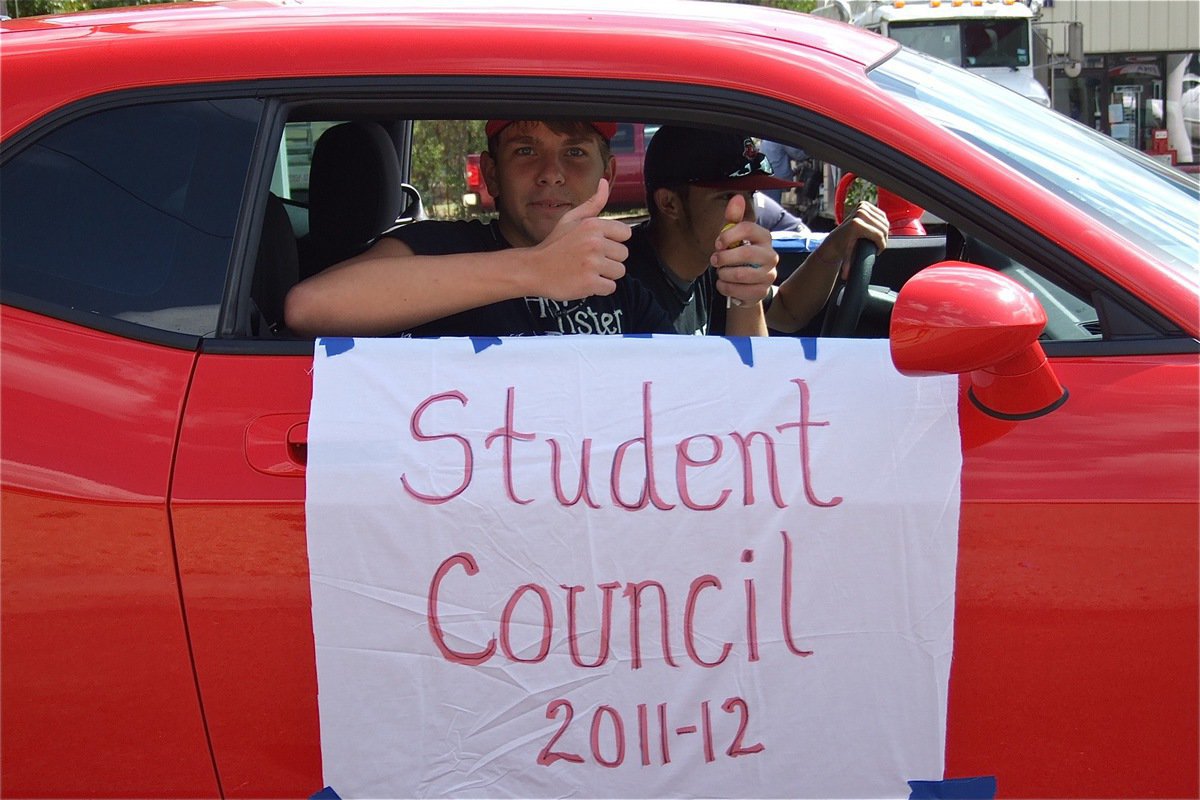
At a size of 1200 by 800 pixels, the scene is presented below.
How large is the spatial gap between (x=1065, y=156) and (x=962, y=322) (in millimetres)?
687

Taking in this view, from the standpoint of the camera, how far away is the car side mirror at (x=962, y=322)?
154 cm

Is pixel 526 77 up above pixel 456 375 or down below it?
above

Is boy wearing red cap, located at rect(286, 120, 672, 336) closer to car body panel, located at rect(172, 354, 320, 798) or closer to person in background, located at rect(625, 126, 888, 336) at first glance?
person in background, located at rect(625, 126, 888, 336)

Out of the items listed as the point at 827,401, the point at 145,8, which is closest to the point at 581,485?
the point at 827,401

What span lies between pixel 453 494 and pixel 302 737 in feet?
1.37

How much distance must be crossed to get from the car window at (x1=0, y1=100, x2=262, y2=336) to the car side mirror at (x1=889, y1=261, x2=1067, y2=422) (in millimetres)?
1008

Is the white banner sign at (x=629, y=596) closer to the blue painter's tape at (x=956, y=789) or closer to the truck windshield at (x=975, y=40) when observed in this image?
the blue painter's tape at (x=956, y=789)

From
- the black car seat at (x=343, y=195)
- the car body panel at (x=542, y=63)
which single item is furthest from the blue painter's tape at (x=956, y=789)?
the black car seat at (x=343, y=195)

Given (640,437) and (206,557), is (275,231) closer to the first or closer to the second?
(206,557)

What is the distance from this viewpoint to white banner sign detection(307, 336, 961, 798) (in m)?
1.67

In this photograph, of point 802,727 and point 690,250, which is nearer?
point 802,727

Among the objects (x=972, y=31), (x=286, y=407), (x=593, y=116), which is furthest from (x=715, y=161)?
(x=972, y=31)

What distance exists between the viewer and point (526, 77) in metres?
1.83

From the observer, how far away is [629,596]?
1669 mm
